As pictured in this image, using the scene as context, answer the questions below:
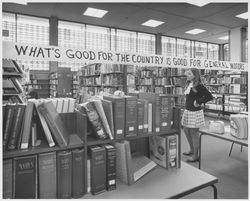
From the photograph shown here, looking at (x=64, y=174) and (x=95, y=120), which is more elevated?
(x=95, y=120)

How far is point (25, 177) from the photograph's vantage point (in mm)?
1050

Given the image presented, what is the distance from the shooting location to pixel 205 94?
9.37 ft

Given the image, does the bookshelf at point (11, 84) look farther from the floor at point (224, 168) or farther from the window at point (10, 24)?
the floor at point (224, 168)

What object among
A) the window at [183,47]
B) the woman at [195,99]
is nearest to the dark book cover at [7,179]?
the woman at [195,99]

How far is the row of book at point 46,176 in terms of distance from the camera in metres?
1.03

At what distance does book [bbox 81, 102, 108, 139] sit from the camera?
1220 mm

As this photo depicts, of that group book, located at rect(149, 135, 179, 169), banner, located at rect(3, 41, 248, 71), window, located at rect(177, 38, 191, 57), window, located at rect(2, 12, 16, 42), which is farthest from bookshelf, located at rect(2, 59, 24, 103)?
window, located at rect(177, 38, 191, 57)

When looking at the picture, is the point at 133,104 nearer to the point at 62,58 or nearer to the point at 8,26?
the point at 62,58

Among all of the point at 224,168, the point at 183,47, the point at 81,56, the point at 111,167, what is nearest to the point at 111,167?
the point at 111,167

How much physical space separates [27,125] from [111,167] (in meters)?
0.55

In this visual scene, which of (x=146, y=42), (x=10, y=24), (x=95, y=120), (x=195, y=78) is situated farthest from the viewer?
(x=146, y=42)

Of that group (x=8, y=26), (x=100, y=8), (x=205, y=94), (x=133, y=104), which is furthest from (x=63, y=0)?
(x=133, y=104)

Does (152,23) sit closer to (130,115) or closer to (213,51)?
(213,51)

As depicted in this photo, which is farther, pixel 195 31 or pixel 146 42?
pixel 146 42
